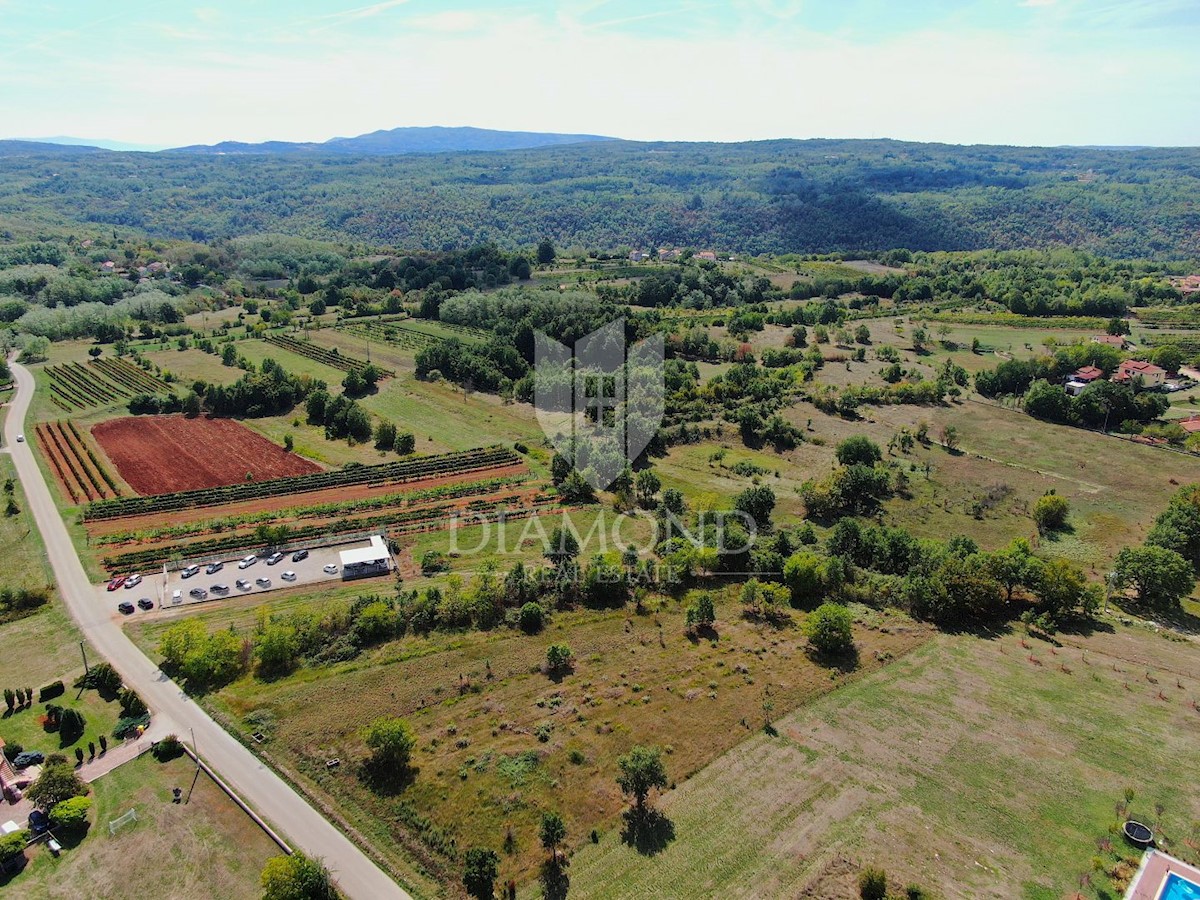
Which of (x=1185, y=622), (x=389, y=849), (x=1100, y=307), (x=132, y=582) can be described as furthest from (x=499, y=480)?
(x=1100, y=307)

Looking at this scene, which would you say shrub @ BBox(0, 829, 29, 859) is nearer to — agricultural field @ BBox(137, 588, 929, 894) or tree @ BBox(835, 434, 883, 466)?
agricultural field @ BBox(137, 588, 929, 894)

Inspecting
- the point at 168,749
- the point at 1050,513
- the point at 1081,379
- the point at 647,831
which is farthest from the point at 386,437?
the point at 1081,379

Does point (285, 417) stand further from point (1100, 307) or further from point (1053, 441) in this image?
point (1100, 307)

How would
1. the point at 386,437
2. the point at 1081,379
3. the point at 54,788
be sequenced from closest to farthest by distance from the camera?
the point at 54,788
the point at 386,437
the point at 1081,379

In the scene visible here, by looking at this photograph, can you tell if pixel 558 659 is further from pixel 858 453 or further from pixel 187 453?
pixel 187 453

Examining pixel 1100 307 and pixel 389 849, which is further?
pixel 1100 307

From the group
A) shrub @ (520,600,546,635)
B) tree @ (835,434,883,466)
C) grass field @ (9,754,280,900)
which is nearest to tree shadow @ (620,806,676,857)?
grass field @ (9,754,280,900)
